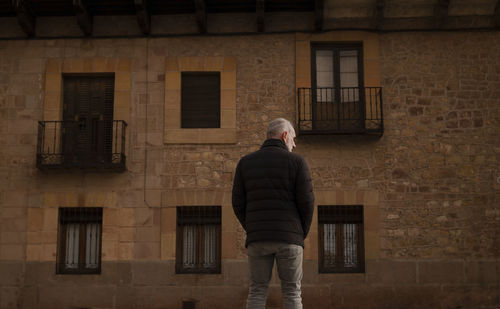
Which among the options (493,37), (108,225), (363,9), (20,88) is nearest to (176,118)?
(108,225)

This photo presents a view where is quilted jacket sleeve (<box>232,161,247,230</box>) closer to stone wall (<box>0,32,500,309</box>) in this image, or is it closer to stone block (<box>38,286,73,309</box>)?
stone wall (<box>0,32,500,309</box>)

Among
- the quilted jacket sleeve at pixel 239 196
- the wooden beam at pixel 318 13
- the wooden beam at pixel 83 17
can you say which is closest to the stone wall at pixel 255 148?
the wooden beam at pixel 83 17

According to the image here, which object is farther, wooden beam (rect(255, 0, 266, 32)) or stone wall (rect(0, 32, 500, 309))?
wooden beam (rect(255, 0, 266, 32))

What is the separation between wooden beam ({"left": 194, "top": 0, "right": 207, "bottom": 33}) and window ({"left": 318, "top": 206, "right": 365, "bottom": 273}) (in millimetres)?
4080

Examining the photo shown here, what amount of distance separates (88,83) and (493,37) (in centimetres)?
784

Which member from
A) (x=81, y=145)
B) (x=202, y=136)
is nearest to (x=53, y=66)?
(x=81, y=145)

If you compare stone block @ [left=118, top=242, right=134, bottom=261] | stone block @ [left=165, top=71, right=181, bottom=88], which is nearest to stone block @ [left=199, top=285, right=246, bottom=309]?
stone block @ [left=118, top=242, right=134, bottom=261]

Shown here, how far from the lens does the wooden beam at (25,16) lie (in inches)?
458

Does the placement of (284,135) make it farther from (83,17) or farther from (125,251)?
(83,17)

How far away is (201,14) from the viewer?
11.7m

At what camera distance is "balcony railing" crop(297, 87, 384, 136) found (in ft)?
37.8

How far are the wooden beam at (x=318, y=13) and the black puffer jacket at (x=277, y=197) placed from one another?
24.2 feet

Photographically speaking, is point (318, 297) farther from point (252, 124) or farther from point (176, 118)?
point (176, 118)

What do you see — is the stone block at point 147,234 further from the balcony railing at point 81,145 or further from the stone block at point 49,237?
the stone block at point 49,237
